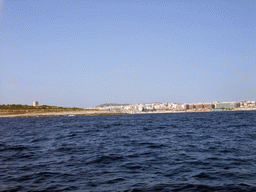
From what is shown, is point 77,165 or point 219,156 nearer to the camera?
point 77,165

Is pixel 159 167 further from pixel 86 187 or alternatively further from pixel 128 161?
pixel 86 187

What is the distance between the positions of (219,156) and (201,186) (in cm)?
705

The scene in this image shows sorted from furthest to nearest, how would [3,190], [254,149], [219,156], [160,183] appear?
[254,149] → [219,156] → [160,183] → [3,190]

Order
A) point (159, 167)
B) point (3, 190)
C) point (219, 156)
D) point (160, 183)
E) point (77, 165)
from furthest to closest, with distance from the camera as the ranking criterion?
point (219, 156) → point (77, 165) → point (159, 167) → point (160, 183) → point (3, 190)

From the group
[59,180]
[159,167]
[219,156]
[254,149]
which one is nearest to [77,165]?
[59,180]

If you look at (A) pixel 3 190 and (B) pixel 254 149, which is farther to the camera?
(B) pixel 254 149

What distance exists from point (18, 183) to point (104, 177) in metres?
3.95

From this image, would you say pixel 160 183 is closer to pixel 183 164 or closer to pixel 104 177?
pixel 104 177

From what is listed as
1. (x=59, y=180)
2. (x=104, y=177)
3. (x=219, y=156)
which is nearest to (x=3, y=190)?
(x=59, y=180)

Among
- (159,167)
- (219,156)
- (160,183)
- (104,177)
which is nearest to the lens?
(160,183)

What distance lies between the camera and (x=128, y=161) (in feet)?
50.1

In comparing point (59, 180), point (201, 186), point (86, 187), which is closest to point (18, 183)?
point (59, 180)

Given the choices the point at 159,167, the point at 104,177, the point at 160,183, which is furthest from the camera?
the point at 159,167

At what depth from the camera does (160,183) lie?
10594 millimetres
